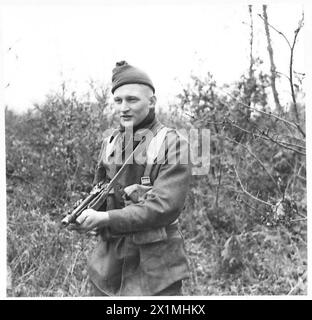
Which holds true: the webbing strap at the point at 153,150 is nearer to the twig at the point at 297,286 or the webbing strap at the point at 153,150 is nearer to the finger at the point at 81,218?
the finger at the point at 81,218

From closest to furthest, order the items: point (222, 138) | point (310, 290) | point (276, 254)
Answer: point (310, 290) < point (276, 254) < point (222, 138)

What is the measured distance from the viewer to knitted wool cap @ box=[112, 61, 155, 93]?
2576 millimetres

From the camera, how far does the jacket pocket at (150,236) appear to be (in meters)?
2.45

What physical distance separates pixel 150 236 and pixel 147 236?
0.05ft

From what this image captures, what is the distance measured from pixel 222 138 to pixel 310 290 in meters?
1.29

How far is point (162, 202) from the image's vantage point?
2.39 meters

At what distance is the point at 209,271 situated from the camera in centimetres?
362

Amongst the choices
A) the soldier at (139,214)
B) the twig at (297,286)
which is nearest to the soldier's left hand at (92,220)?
the soldier at (139,214)

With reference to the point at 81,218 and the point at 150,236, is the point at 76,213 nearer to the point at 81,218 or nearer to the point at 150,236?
the point at 81,218
